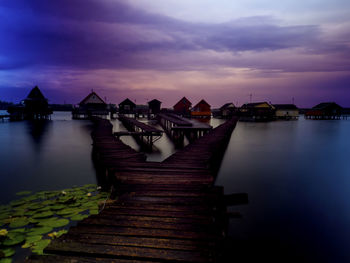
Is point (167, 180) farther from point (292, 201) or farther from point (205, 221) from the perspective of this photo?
point (292, 201)

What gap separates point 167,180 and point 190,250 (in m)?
3.75

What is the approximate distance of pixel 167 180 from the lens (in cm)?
709

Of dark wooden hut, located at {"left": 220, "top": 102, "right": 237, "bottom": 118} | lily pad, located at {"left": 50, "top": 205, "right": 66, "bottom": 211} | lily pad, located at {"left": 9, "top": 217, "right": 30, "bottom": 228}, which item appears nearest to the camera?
lily pad, located at {"left": 9, "top": 217, "right": 30, "bottom": 228}

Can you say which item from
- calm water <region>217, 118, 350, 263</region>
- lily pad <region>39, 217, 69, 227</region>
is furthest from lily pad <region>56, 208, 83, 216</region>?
calm water <region>217, 118, 350, 263</region>

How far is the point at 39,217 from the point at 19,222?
510mm

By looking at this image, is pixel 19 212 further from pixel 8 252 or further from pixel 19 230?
pixel 8 252

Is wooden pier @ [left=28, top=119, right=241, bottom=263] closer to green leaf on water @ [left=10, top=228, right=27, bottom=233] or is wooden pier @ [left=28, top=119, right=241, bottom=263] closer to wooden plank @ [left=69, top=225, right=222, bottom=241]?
wooden plank @ [left=69, top=225, right=222, bottom=241]

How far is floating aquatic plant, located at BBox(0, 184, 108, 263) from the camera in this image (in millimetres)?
5730

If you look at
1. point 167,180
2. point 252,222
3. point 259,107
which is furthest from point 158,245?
point 259,107

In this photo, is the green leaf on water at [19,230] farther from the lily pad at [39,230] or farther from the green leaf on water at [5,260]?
the green leaf on water at [5,260]

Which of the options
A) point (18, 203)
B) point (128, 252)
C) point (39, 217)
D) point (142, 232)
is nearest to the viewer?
point (128, 252)

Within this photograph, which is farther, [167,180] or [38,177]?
[38,177]

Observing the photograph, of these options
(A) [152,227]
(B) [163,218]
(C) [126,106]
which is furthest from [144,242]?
(C) [126,106]

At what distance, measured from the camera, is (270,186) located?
12.5 m
